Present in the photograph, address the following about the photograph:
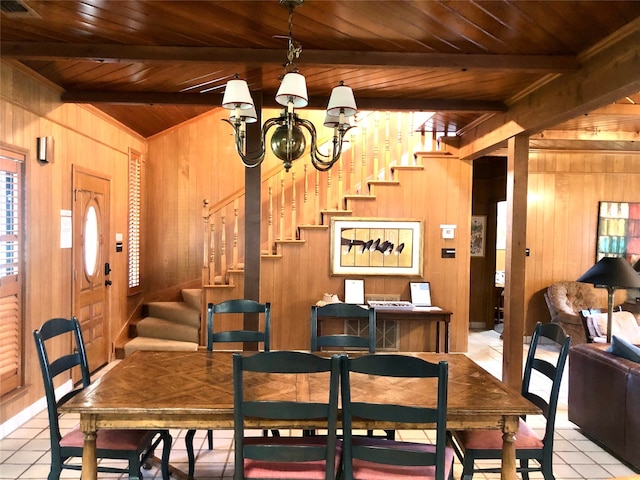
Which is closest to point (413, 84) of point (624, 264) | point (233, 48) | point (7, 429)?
point (233, 48)

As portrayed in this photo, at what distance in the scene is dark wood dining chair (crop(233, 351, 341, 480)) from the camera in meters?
1.77

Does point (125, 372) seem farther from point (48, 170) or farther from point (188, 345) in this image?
point (188, 345)

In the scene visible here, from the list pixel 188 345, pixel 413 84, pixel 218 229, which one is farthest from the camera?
pixel 218 229

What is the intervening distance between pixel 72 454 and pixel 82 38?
2500 mm

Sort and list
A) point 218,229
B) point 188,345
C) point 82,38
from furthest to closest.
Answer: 1. point 218,229
2. point 188,345
3. point 82,38

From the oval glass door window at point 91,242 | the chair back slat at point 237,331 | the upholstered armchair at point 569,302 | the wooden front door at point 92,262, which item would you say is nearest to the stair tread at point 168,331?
the wooden front door at point 92,262

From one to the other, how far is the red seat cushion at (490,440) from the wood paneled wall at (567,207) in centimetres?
474

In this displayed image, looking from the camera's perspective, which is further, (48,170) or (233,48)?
(48,170)

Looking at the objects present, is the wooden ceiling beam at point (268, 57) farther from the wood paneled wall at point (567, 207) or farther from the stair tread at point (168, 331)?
the wood paneled wall at point (567, 207)

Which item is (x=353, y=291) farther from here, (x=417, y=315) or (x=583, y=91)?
(x=583, y=91)

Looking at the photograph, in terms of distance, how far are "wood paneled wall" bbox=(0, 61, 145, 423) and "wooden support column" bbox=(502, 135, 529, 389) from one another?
13.2 feet

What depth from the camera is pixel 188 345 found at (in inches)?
205

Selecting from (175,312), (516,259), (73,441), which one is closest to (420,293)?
(516,259)

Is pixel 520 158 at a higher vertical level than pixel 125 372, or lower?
higher
